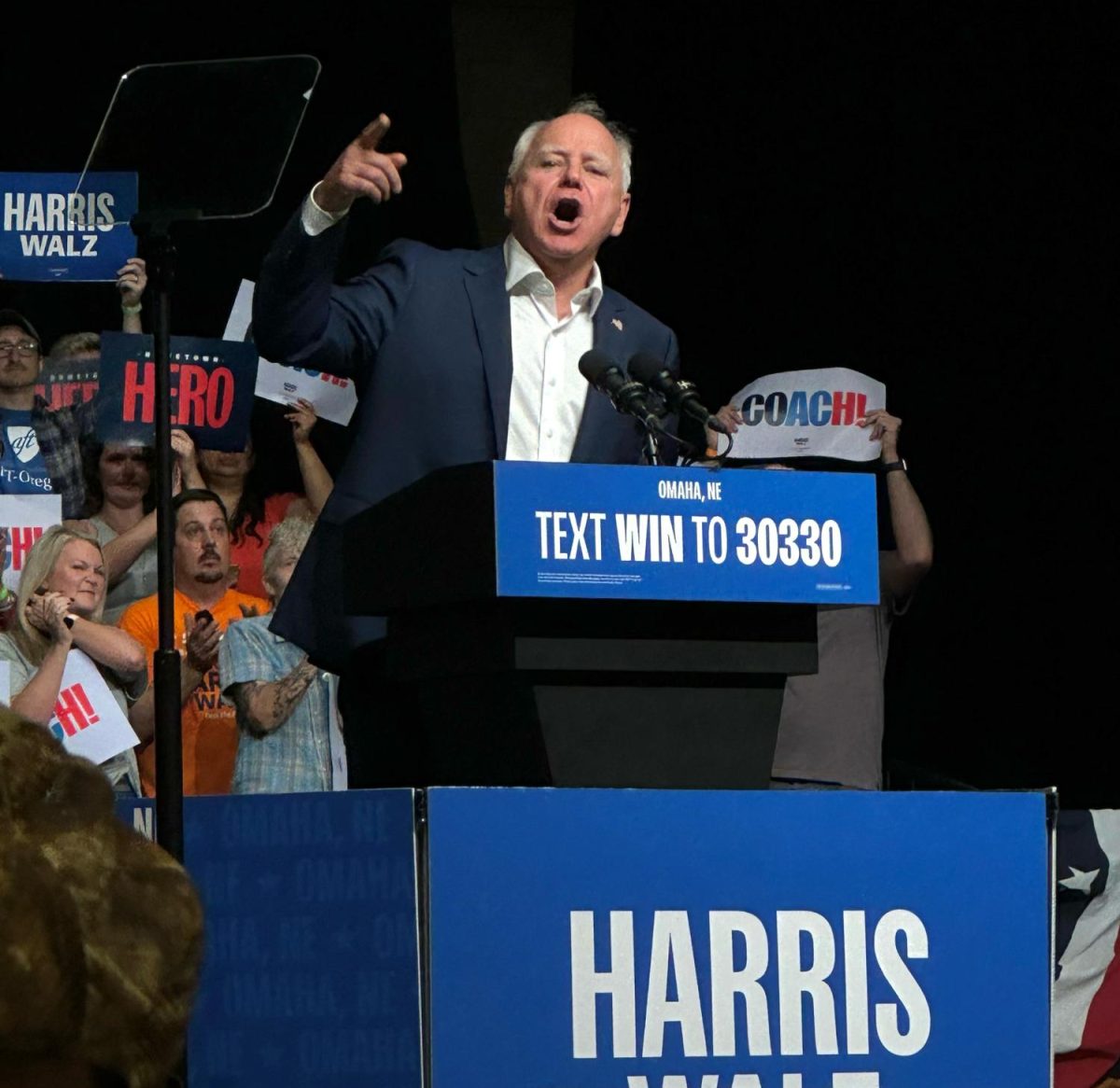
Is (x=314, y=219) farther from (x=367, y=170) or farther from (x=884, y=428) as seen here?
(x=884, y=428)

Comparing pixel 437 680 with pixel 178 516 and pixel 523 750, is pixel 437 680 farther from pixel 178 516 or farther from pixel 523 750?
pixel 178 516

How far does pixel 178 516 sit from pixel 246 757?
0.70m

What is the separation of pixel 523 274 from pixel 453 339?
166mm

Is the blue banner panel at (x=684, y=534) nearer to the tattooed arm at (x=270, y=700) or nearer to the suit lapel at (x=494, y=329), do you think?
the suit lapel at (x=494, y=329)

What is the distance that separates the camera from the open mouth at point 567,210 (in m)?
3.01

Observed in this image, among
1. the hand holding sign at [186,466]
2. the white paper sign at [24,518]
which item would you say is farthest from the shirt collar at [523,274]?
the hand holding sign at [186,466]

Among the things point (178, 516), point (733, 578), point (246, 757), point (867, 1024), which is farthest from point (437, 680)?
point (178, 516)

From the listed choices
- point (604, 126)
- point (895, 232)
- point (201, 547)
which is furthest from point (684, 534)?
point (895, 232)

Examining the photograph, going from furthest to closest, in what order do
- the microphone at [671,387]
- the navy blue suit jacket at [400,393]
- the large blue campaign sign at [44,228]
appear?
1. the large blue campaign sign at [44,228]
2. the navy blue suit jacket at [400,393]
3. the microphone at [671,387]

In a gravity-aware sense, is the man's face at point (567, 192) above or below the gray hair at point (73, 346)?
below

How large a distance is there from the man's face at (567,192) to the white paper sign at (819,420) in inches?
70.6

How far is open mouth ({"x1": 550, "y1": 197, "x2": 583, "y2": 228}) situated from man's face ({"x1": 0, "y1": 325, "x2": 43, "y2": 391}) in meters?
2.70

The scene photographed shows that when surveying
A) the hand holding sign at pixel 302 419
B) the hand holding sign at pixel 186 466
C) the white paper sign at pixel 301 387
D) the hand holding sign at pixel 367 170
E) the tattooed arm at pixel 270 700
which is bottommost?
the tattooed arm at pixel 270 700

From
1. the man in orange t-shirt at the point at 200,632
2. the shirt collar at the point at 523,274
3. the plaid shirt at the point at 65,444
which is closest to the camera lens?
the shirt collar at the point at 523,274
